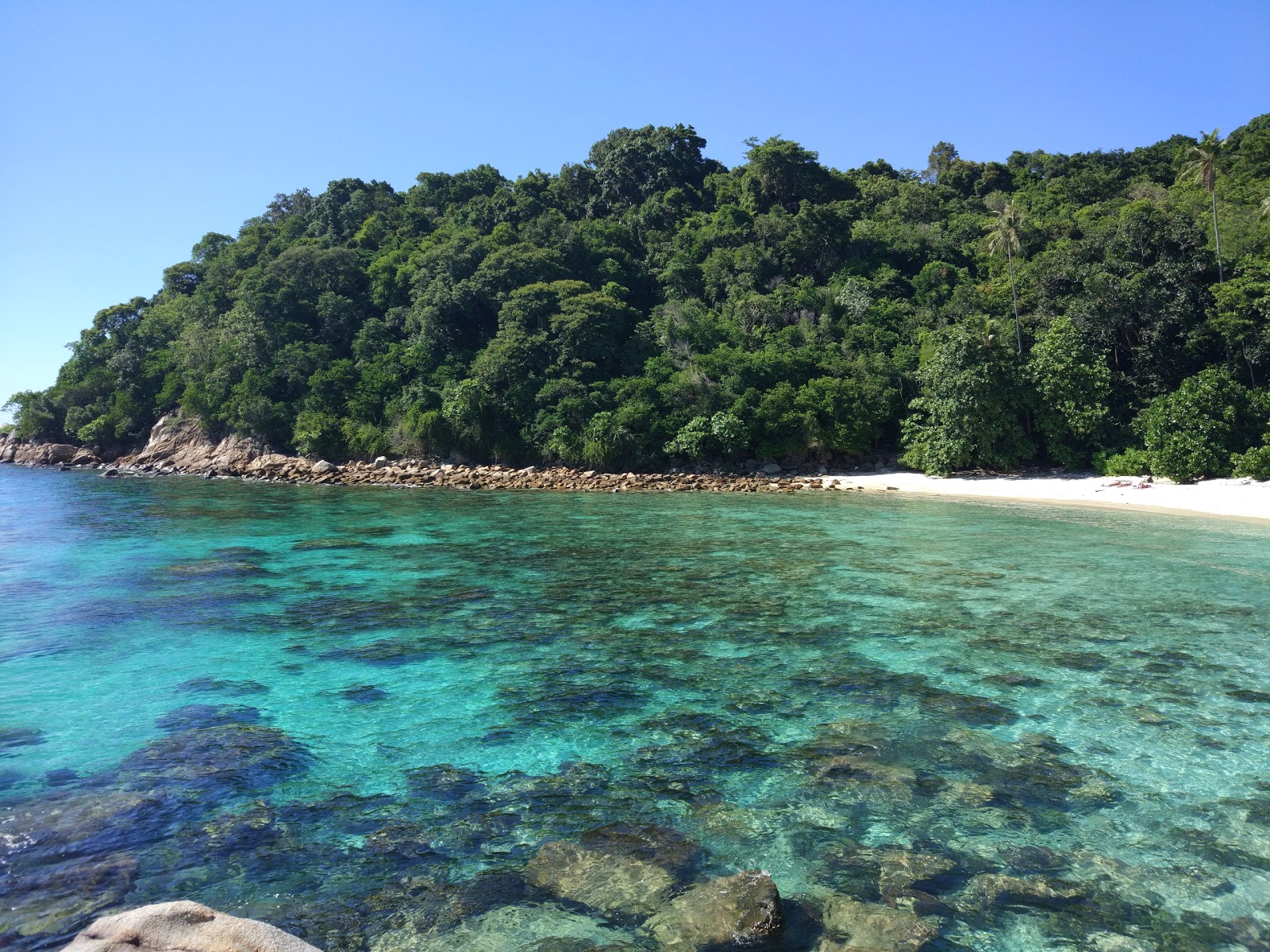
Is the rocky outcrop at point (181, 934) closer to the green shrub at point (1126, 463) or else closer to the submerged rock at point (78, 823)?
the submerged rock at point (78, 823)

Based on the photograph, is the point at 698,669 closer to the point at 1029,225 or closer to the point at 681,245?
the point at 1029,225

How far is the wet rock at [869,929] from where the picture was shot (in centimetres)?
454

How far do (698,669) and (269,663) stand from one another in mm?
6273

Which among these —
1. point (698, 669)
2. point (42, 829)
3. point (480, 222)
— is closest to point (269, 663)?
point (42, 829)

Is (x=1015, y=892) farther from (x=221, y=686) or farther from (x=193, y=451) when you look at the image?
(x=193, y=451)

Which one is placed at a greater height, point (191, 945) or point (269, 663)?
point (191, 945)

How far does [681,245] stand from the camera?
57.6 metres

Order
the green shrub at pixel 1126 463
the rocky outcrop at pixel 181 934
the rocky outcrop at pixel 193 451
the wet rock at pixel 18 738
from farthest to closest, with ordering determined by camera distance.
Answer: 1. the rocky outcrop at pixel 193 451
2. the green shrub at pixel 1126 463
3. the wet rock at pixel 18 738
4. the rocky outcrop at pixel 181 934

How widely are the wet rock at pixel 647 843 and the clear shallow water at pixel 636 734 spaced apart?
0.47 feet

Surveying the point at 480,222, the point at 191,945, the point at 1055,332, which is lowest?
the point at 191,945

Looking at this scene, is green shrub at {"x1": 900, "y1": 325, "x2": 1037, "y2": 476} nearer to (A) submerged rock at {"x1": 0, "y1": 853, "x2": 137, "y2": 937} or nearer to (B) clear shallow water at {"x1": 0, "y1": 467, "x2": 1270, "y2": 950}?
(B) clear shallow water at {"x1": 0, "y1": 467, "x2": 1270, "y2": 950}

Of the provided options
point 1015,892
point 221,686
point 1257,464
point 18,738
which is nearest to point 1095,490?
point 1257,464

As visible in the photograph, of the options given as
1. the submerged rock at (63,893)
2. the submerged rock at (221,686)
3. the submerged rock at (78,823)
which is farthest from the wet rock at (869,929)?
the submerged rock at (221,686)

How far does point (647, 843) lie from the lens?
5770 millimetres
